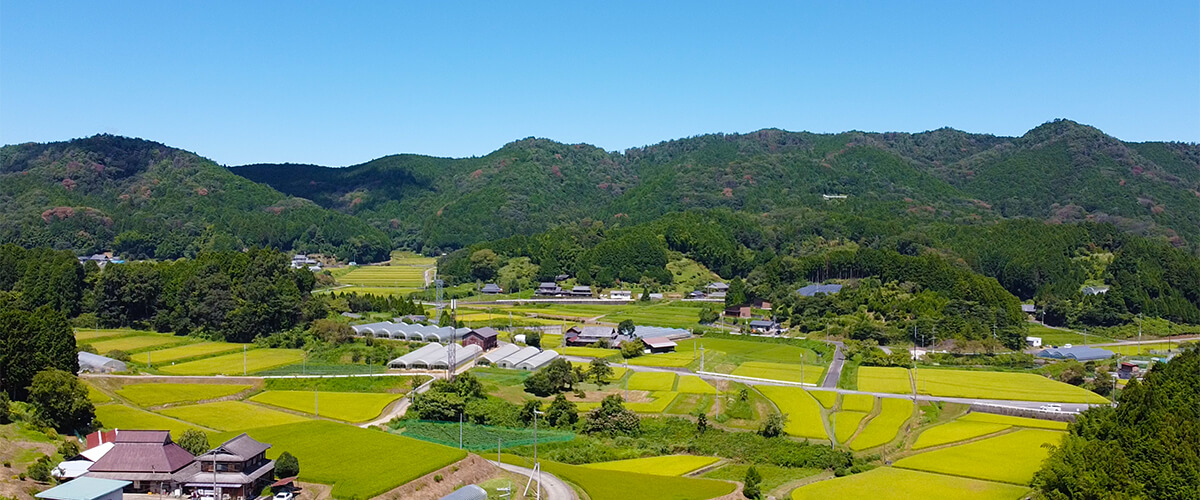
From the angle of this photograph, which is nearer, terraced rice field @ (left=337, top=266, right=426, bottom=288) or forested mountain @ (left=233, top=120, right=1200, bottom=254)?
terraced rice field @ (left=337, top=266, right=426, bottom=288)

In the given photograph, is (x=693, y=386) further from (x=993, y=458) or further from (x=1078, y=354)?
(x=1078, y=354)

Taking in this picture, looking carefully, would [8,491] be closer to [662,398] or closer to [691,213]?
[662,398]

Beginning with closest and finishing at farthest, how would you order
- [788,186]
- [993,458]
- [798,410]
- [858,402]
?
[993,458], [798,410], [858,402], [788,186]

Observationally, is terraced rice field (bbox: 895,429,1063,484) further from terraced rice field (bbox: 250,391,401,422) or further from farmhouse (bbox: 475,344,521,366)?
Answer: farmhouse (bbox: 475,344,521,366)

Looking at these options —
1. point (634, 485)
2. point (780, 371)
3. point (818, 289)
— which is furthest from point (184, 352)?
point (818, 289)

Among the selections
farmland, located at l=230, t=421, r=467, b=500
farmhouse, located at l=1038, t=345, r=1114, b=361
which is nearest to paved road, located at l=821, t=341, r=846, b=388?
farmhouse, located at l=1038, t=345, r=1114, b=361

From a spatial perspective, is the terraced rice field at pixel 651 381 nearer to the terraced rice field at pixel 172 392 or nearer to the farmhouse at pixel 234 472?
the terraced rice field at pixel 172 392
